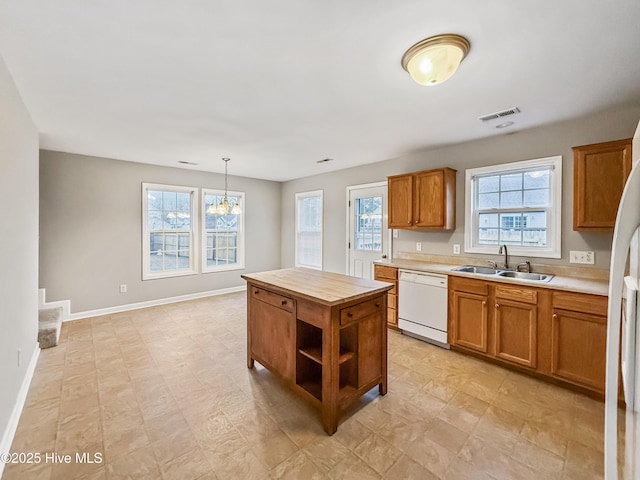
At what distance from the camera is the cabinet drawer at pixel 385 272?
363 centimetres

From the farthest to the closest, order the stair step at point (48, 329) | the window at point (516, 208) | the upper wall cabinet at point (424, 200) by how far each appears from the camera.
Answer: the upper wall cabinet at point (424, 200), the stair step at point (48, 329), the window at point (516, 208)

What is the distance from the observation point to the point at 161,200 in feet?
16.3

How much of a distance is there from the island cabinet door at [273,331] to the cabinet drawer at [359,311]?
436 millimetres

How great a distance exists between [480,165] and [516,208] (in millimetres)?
660

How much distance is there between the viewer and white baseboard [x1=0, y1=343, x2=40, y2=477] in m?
1.72

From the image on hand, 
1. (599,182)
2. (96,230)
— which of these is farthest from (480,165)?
(96,230)

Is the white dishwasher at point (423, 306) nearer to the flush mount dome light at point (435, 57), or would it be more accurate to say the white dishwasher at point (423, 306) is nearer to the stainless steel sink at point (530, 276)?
the stainless steel sink at point (530, 276)

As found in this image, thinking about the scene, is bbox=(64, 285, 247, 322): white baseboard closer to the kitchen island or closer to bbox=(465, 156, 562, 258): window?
the kitchen island

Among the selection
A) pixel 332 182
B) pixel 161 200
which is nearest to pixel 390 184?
pixel 332 182

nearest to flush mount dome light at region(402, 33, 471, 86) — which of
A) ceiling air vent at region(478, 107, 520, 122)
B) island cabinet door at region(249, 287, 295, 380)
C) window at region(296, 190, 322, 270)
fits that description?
ceiling air vent at region(478, 107, 520, 122)

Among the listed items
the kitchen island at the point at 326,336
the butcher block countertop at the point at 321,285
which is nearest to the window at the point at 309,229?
the butcher block countertop at the point at 321,285

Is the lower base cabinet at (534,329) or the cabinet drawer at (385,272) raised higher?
the cabinet drawer at (385,272)

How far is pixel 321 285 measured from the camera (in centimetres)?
229

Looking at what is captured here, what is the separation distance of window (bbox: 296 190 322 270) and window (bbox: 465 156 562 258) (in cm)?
289
